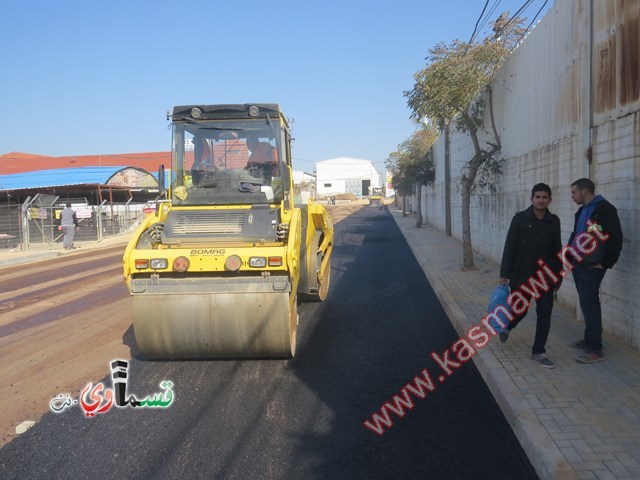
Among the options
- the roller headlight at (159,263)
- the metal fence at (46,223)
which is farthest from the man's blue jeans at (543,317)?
the metal fence at (46,223)

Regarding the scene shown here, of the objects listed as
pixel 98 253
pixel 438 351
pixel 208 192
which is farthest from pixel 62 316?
pixel 98 253

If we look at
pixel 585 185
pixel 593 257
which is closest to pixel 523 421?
pixel 593 257

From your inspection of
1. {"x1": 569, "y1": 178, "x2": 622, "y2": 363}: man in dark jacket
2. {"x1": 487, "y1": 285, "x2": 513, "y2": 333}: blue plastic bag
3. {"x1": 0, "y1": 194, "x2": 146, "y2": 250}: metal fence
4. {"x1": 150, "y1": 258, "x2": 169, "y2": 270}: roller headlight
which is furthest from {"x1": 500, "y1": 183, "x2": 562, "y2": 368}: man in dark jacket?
{"x1": 0, "y1": 194, "x2": 146, "y2": 250}: metal fence

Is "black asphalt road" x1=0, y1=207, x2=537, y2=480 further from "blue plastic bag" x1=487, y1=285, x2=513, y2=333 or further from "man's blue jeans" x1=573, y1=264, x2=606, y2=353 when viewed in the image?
"man's blue jeans" x1=573, y1=264, x2=606, y2=353

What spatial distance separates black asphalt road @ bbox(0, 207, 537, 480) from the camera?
12.3 ft

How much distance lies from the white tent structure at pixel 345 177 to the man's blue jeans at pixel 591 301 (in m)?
96.6

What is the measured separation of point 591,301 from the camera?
17.1 feet

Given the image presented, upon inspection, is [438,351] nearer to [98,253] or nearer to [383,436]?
[383,436]

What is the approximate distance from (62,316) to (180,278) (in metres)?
4.35

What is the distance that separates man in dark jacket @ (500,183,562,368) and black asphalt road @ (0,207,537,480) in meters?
0.83

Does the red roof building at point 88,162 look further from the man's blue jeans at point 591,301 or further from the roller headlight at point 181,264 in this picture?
the man's blue jeans at point 591,301

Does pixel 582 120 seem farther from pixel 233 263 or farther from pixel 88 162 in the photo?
pixel 88 162

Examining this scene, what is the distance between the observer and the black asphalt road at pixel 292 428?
3.75 metres

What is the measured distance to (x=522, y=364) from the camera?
5398mm
